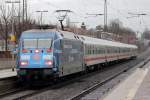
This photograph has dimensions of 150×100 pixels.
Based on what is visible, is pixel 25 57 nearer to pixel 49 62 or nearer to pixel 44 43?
pixel 44 43

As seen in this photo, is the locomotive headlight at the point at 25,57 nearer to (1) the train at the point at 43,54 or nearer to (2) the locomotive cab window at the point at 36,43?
(1) the train at the point at 43,54

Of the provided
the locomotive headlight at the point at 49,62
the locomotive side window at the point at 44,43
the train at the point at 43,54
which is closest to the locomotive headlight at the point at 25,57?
the train at the point at 43,54

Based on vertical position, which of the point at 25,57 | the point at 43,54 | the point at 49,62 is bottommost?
the point at 49,62

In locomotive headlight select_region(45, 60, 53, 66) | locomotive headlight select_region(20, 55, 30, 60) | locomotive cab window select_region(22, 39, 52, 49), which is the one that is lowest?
locomotive headlight select_region(45, 60, 53, 66)

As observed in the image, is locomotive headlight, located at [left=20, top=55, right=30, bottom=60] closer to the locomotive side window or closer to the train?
the train

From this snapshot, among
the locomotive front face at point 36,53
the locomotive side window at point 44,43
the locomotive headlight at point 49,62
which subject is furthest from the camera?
the locomotive side window at point 44,43

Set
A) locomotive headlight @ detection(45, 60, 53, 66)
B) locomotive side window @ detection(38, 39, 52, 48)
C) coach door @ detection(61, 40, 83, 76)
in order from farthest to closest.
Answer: coach door @ detection(61, 40, 83, 76) → locomotive side window @ detection(38, 39, 52, 48) → locomotive headlight @ detection(45, 60, 53, 66)

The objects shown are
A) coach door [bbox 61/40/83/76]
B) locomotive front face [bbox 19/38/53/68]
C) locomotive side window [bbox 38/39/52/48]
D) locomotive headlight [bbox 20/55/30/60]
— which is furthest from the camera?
coach door [bbox 61/40/83/76]

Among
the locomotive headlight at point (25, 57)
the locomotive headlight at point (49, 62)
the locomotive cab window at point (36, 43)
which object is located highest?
the locomotive cab window at point (36, 43)

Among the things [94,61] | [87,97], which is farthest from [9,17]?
[87,97]

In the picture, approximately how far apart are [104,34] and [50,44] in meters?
57.2

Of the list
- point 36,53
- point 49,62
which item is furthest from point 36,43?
point 49,62

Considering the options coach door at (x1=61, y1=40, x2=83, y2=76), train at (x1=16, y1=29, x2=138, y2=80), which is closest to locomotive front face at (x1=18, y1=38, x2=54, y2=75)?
train at (x1=16, y1=29, x2=138, y2=80)

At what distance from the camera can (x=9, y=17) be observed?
202 feet
